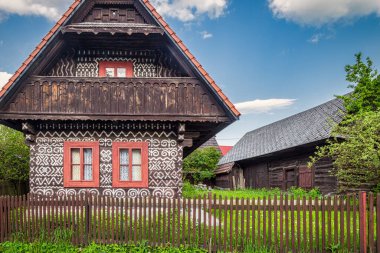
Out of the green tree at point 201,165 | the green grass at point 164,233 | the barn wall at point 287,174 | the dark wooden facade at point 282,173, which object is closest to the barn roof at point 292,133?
the dark wooden facade at point 282,173

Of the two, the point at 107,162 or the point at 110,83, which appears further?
the point at 107,162

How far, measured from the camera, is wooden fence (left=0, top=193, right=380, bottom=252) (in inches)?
326

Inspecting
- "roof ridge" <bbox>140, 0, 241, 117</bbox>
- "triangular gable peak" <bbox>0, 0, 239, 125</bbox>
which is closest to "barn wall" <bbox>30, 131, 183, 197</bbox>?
"triangular gable peak" <bbox>0, 0, 239, 125</bbox>

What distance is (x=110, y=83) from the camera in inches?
484

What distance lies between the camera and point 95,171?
506 inches

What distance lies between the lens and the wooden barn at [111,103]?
39.2ft

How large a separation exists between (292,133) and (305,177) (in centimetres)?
518

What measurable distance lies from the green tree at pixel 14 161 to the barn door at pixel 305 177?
16.8 meters

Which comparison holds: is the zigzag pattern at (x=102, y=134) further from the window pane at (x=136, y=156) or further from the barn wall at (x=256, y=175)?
the barn wall at (x=256, y=175)

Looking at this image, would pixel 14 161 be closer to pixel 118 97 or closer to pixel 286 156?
pixel 118 97

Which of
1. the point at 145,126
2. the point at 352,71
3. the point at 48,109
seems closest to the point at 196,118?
the point at 145,126

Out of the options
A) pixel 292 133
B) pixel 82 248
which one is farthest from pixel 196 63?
pixel 292 133

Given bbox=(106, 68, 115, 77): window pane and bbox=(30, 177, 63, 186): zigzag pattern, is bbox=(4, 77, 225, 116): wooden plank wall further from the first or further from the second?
bbox=(30, 177, 63, 186): zigzag pattern

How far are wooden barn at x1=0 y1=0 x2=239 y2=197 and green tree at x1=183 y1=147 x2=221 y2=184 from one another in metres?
24.5
